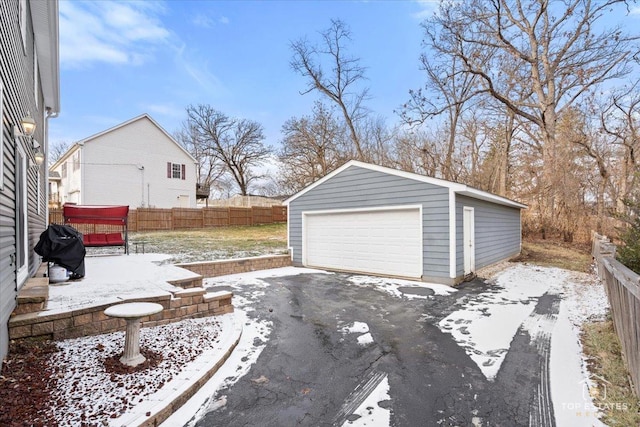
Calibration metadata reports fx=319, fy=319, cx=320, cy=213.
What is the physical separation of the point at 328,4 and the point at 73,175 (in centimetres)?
1703

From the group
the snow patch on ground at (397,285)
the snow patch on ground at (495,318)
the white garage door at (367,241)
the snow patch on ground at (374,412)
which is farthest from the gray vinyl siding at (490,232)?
the snow patch on ground at (374,412)

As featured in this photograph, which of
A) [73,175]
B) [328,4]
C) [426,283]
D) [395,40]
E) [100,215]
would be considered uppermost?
[328,4]

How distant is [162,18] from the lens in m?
9.98

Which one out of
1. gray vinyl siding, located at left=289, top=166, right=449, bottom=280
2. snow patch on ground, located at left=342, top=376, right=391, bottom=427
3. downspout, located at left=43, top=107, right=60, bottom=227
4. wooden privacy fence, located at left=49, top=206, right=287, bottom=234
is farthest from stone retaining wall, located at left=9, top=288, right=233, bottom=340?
wooden privacy fence, located at left=49, top=206, right=287, bottom=234

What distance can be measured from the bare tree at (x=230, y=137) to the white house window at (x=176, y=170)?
655cm

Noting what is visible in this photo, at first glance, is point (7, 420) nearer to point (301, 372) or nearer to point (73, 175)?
point (301, 372)

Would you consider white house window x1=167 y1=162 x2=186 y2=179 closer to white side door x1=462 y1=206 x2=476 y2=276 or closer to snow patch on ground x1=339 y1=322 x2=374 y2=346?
white side door x1=462 y1=206 x2=476 y2=276

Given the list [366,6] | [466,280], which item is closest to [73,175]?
[366,6]

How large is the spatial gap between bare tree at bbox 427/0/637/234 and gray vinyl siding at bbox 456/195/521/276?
368 centimetres

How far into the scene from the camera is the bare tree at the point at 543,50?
13.0 m

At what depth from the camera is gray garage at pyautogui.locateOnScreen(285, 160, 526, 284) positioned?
7.13 metres

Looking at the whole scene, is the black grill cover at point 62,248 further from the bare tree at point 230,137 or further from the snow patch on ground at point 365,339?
the bare tree at point 230,137

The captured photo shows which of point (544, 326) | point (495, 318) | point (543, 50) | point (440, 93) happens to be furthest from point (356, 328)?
point (543, 50)

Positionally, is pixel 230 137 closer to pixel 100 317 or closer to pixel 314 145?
pixel 314 145
